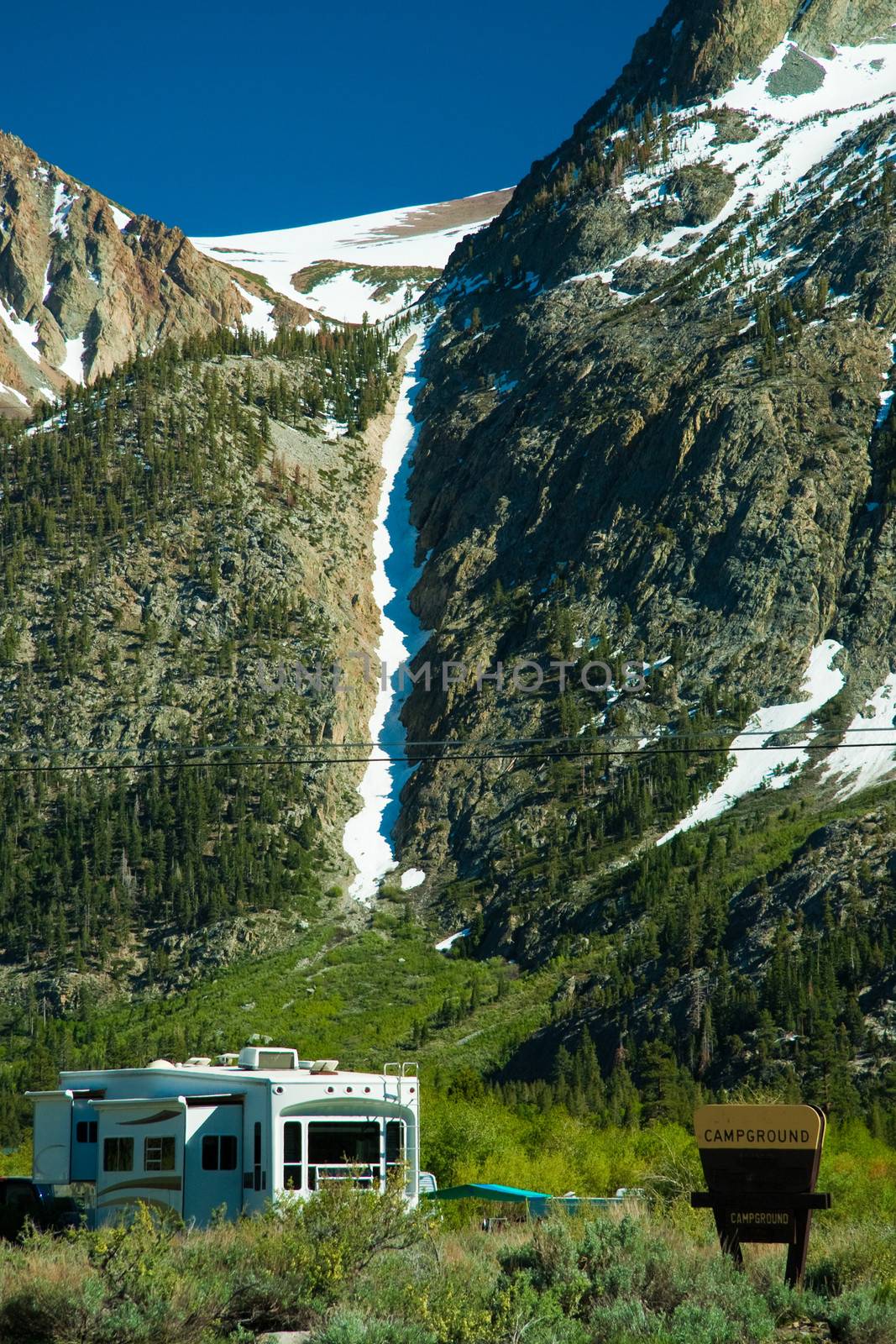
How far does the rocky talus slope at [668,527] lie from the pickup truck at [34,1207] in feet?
148

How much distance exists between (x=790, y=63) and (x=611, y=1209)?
175594 mm

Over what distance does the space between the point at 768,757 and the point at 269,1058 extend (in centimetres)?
7141

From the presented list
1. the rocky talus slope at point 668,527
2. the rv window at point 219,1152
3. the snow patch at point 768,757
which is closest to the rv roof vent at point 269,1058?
the rv window at point 219,1152

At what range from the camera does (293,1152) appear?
27391 millimetres

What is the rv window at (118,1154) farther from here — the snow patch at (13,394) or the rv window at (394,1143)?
the snow patch at (13,394)

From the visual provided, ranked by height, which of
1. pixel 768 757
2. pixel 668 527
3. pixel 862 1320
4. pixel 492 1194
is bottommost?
pixel 492 1194

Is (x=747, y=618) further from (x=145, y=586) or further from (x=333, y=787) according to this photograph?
(x=145, y=586)

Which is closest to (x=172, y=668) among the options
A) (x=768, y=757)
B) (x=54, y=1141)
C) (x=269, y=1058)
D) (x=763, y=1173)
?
(x=768, y=757)

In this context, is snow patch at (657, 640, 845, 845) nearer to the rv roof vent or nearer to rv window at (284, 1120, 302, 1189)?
the rv roof vent

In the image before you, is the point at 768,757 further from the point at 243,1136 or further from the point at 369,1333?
the point at 369,1333

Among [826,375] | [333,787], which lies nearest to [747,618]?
[826,375]

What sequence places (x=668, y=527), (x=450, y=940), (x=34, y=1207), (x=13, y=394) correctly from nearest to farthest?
1. (x=34, y=1207)
2. (x=450, y=940)
3. (x=668, y=527)
4. (x=13, y=394)

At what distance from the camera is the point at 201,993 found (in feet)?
299

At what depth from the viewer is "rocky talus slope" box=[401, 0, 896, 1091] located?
9412cm
